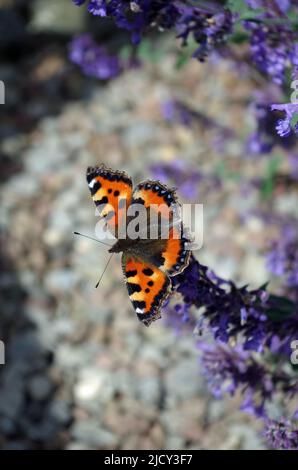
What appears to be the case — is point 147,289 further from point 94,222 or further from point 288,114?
point 94,222

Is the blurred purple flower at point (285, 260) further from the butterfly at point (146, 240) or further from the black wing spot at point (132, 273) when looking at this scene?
the black wing spot at point (132, 273)

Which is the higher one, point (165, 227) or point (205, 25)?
point (205, 25)

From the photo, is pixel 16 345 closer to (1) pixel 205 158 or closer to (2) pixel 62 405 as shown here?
(2) pixel 62 405

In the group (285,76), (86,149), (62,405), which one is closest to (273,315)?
(285,76)

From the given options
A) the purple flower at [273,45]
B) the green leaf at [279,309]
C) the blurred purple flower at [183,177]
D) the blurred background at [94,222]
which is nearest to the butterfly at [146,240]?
the green leaf at [279,309]

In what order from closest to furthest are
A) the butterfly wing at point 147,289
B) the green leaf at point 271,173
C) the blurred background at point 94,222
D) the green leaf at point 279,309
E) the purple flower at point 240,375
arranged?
the butterfly wing at point 147,289
the green leaf at point 279,309
the purple flower at point 240,375
the blurred background at point 94,222
the green leaf at point 271,173

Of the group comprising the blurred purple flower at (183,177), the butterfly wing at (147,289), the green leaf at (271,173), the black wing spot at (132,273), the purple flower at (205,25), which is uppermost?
the blurred purple flower at (183,177)

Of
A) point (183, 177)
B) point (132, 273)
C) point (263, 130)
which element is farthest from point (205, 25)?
point (183, 177)
